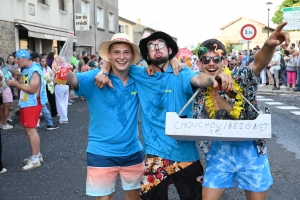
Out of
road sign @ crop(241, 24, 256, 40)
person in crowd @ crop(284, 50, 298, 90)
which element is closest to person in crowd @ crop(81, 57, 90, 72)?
road sign @ crop(241, 24, 256, 40)

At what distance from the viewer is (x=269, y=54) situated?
2605mm

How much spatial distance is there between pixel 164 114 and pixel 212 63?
0.54m

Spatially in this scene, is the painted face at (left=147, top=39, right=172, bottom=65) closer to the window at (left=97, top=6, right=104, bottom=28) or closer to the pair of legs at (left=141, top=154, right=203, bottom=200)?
the pair of legs at (left=141, top=154, right=203, bottom=200)

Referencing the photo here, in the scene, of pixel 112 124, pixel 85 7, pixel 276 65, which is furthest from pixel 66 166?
pixel 85 7

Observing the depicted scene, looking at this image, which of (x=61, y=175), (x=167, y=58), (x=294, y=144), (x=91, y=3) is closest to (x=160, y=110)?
(x=167, y=58)

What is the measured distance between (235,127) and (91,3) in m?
23.3

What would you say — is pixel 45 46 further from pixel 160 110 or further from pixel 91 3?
pixel 160 110

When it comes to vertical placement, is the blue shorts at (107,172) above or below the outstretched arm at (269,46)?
below

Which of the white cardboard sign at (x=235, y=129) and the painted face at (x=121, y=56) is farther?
the painted face at (x=121, y=56)

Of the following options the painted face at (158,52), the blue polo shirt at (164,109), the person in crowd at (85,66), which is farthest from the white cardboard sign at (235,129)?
the person in crowd at (85,66)

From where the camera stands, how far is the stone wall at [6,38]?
46.0ft

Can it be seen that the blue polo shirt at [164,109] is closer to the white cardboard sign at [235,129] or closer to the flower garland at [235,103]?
the flower garland at [235,103]

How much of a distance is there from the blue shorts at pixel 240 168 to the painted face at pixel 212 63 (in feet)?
1.85

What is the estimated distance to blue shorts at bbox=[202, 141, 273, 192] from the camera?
2.70 metres
